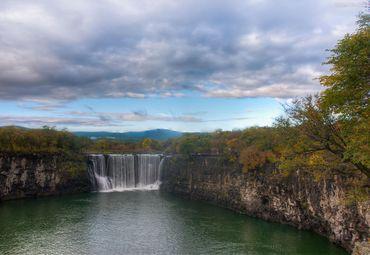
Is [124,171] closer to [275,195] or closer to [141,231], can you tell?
[141,231]

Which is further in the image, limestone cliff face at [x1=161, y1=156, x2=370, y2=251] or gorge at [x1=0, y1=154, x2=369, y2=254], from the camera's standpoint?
gorge at [x1=0, y1=154, x2=369, y2=254]

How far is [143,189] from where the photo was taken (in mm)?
54938

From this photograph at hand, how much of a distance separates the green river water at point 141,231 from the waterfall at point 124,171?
11.1 m

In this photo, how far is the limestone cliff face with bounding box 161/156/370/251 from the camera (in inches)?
1045

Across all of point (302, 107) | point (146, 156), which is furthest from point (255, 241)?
point (146, 156)

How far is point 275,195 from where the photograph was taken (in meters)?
35.4

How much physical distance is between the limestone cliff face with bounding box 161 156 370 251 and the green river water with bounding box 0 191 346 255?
3.96 feet

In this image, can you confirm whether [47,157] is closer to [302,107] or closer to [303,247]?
[303,247]

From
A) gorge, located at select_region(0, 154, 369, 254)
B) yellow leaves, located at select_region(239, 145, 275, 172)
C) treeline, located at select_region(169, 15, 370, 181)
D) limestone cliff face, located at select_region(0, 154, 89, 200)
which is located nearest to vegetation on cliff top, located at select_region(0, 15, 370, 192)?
treeline, located at select_region(169, 15, 370, 181)

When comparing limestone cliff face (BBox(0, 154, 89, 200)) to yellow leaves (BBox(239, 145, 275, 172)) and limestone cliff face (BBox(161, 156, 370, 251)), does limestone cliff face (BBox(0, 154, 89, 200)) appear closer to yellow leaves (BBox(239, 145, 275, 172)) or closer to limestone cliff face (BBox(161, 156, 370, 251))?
limestone cliff face (BBox(161, 156, 370, 251))

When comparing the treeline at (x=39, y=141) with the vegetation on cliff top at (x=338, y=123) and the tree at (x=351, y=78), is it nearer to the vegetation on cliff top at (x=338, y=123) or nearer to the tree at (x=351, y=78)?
the vegetation on cliff top at (x=338, y=123)

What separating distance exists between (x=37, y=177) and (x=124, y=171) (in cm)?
1265

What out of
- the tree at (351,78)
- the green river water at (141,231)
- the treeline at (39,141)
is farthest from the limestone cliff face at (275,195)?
the treeline at (39,141)

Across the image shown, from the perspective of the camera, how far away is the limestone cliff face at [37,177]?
4706 centimetres
